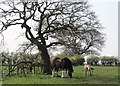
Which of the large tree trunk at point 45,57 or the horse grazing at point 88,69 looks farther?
the large tree trunk at point 45,57

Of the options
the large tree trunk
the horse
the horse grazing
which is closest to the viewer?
the horse

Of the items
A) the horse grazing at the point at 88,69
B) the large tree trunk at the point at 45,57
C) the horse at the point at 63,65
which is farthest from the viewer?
the large tree trunk at the point at 45,57

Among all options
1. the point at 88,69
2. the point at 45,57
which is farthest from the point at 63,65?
A: the point at 45,57

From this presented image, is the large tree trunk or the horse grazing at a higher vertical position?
the large tree trunk

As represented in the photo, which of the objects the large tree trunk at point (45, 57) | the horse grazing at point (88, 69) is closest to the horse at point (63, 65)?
the horse grazing at point (88, 69)

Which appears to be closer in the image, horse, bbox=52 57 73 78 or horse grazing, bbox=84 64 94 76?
horse, bbox=52 57 73 78

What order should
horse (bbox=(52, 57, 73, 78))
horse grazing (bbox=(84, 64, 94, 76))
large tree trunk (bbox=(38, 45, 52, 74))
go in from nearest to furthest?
1. horse (bbox=(52, 57, 73, 78))
2. horse grazing (bbox=(84, 64, 94, 76))
3. large tree trunk (bbox=(38, 45, 52, 74))

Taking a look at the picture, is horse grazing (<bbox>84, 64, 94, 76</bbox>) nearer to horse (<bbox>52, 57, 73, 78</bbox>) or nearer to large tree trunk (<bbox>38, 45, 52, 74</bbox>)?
horse (<bbox>52, 57, 73, 78</bbox>)

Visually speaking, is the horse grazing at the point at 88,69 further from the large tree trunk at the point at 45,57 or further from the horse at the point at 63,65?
the large tree trunk at the point at 45,57

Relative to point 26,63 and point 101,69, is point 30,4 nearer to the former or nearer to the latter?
point 26,63

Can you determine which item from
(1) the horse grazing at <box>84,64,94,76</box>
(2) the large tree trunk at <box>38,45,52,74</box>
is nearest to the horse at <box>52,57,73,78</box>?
(1) the horse grazing at <box>84,64,94,76</box>

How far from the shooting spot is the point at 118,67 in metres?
26.7

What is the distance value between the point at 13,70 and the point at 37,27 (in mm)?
5878

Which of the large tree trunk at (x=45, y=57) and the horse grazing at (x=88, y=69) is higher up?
the large tree trunk at (x=45, y=57)
